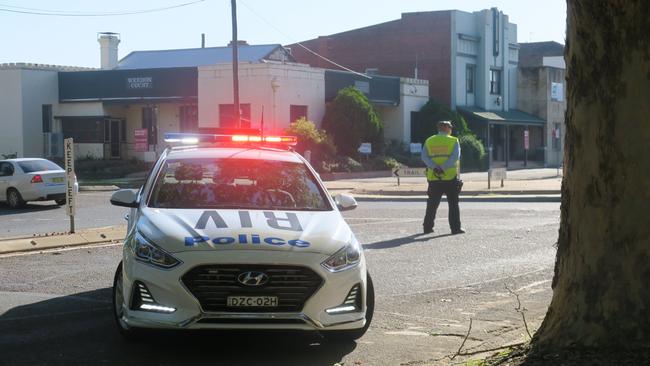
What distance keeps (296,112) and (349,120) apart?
8.06 ft

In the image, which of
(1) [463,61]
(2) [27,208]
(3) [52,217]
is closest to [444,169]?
(3) [52,217]

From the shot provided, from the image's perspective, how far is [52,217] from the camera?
20062 mm

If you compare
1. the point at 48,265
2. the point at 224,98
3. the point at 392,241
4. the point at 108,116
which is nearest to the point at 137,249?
the point at 48,265

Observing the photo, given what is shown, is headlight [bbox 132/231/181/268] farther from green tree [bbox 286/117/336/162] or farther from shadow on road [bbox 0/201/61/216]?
green tree [bbox 286/117/336/162]

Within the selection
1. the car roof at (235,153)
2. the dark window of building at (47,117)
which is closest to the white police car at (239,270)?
the car roof at (235,153)

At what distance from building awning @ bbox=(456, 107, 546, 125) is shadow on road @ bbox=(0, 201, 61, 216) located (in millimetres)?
30397

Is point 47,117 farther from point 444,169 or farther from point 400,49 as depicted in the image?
point 444,169

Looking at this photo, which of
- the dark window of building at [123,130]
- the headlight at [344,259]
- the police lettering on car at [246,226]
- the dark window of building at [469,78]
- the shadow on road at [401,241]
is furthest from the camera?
the dark window of building at [469,78]

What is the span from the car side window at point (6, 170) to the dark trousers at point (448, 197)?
13.4 metres

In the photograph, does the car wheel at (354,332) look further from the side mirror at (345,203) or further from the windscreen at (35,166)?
the windscreen at (35,166)

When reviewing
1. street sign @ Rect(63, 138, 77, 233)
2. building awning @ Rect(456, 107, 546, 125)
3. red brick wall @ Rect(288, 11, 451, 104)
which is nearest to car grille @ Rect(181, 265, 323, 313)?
street sign @ Rect(63, 138, 77, 233)

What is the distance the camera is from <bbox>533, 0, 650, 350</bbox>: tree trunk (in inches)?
189

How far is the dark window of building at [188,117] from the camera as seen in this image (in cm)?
4241

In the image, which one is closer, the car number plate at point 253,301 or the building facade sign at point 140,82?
the car number plate at point 253,301
